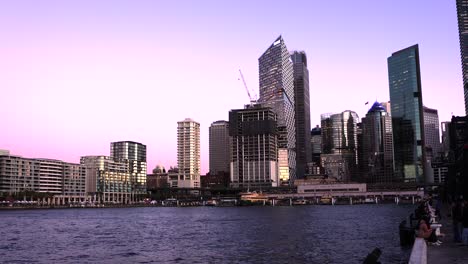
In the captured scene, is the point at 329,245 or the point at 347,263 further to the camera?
the point at 329,245

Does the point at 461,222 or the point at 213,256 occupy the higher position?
the point at 461,222

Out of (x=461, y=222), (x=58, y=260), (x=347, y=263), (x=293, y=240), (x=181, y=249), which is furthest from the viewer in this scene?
(x=293, y=240)

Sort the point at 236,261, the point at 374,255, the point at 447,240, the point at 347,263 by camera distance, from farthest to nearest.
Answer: the point at 236,261
the point at 347,263
the point at 447,240
the point at 374,255

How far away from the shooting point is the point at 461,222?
34156 mm

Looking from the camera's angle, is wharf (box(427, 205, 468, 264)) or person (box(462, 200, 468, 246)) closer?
wharf (box(427, 205, 468, 264))

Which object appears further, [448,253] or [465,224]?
[465,224]

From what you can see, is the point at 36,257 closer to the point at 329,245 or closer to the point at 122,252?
the point at 122,252

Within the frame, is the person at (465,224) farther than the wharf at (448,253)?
Yes

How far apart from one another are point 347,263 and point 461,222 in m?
12.4

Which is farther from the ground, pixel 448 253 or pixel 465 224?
pixel 465 224

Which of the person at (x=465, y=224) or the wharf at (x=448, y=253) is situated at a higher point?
the person at (x=465, y=224)

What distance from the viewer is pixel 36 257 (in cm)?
5481

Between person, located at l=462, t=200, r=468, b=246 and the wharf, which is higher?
person, located at l=462, t=200, r=468, b=246

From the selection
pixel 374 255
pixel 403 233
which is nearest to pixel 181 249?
pixel 403 233
